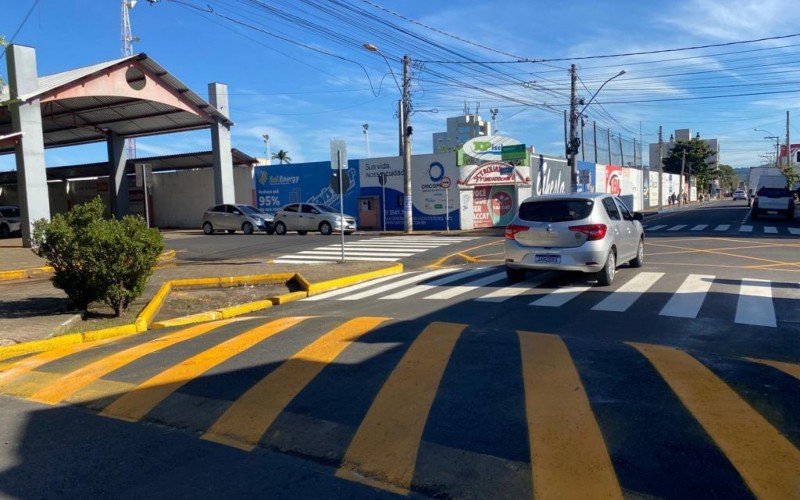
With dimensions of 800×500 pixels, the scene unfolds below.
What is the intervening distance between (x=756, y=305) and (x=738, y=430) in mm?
5352

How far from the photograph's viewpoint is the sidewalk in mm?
9038

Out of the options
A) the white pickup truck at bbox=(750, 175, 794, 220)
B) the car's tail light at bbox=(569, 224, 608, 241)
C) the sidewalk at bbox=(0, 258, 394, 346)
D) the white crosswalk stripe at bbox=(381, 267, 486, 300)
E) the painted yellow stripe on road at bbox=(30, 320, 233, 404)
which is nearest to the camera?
the painted yellow stripe on road at bbox=(30, 320, 233, 404)

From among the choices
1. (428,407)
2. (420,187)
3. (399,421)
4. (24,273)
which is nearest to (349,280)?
(428,407)

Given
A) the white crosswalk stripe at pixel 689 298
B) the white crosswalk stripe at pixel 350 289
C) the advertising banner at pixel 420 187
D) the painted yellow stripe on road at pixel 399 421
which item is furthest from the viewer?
the advertising banner at pixel 420 187

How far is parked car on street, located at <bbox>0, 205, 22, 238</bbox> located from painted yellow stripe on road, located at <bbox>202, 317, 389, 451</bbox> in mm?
31861

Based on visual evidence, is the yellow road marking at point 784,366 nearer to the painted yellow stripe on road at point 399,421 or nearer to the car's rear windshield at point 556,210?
the painted yellow stripe on road at point 399,421

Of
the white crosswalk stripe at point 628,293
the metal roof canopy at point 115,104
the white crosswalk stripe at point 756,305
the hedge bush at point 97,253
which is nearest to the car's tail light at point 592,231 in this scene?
the white crosswalk stripe at point 628,293

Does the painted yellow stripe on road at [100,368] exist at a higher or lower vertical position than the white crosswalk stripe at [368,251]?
lower

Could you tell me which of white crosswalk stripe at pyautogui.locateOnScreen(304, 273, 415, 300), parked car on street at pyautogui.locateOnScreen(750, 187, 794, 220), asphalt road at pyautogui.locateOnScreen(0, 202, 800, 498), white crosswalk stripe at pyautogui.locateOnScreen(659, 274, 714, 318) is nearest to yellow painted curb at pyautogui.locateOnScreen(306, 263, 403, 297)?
white crosswalk stripe at pyautogui.locateOnScreen(304, 273, 415, 300)

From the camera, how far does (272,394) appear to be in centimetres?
527

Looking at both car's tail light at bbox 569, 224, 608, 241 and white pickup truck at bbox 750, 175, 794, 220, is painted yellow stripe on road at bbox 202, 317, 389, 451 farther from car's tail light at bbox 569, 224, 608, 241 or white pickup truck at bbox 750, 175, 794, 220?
white pickup truck at bbox 750, 175, 794, 220

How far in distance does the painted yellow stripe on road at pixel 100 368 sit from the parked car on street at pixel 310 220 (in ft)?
66.7

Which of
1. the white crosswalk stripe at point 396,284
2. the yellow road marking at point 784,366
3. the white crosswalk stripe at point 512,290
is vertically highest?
the white crosswalk stripe at point 512,290

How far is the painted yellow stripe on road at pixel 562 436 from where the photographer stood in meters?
3.52
